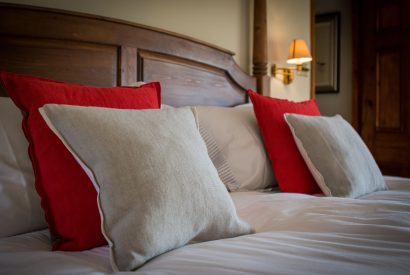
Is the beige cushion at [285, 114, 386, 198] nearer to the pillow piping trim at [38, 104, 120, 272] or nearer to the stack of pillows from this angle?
the stack of pillows

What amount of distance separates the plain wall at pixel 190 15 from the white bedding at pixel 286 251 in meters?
1.03

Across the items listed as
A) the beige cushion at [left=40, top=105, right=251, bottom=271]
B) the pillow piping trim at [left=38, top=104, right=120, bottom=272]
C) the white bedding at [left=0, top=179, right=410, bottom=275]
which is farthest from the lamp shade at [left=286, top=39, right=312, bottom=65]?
the pillow piping trim at [left=38, top=104, right=120, bottom=272]

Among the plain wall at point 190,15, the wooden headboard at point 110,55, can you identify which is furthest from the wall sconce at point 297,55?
the wooden headboard at point 110,55

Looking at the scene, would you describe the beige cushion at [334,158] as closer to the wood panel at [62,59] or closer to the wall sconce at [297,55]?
the wood panel at [62,59]

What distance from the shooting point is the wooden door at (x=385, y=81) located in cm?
366

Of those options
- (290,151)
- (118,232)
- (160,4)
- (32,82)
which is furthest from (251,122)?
(118,232)

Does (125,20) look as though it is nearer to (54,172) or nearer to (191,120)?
(191,120)

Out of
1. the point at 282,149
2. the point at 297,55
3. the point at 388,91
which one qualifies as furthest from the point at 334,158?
the point at 388,91

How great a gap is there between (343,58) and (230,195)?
3206 millimetres

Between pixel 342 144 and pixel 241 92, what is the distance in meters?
0.95

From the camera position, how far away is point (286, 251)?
2.54 feet

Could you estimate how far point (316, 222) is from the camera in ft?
3.24

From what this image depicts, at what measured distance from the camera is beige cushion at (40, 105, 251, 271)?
74 centimetres

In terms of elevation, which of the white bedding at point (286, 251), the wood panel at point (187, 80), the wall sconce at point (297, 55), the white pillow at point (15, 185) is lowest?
→ the white bedding at point (286, 251)
